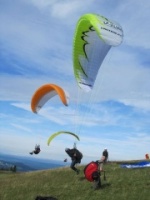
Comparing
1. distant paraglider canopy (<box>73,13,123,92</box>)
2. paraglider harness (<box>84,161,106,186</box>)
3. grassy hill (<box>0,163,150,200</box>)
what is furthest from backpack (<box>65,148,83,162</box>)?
distant paraglider canopy (<box>73,13,123,92</box>)

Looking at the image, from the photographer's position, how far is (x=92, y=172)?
21906 mm

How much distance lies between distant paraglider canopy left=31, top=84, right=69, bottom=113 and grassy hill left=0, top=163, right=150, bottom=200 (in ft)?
18.9

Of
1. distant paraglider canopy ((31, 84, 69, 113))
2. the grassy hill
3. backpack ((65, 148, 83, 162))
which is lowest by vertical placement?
the grassy hill

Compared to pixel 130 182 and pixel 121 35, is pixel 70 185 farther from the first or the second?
pixel 121 35

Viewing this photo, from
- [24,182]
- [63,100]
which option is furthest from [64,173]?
[63,100]

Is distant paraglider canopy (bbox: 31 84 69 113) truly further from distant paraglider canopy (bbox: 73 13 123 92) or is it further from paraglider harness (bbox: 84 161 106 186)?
paraglider harness (bbox: 84 161 106 186)

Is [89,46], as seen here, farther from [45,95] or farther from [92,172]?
[45,95]

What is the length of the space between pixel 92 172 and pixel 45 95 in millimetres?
12752

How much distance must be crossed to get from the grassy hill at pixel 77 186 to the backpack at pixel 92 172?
788 mm

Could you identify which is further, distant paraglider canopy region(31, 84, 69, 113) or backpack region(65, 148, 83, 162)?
distant paraglider canopy region(31, 84, 69, 113)

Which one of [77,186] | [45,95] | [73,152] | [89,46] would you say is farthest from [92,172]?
[45,95]

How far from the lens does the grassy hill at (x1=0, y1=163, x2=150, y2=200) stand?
2110 centimetres

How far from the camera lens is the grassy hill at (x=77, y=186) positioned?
21103 millimetres

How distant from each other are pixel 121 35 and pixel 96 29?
5.59 ft
